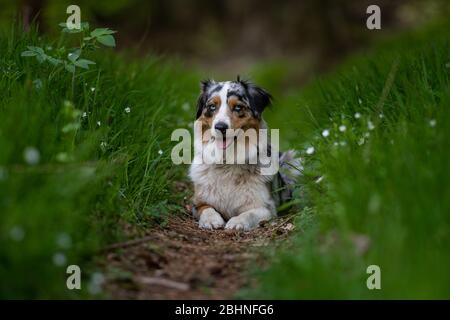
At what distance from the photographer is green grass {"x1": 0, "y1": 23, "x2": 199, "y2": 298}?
11.9ft

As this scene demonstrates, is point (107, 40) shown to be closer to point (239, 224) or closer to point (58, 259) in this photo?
point (239, 224)

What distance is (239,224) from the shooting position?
614 centimetres

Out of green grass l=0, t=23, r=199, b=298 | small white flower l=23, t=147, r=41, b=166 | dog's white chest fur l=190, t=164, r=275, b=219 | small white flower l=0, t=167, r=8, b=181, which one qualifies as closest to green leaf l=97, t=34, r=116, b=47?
green grass l=0, t=23, r=199, b=298

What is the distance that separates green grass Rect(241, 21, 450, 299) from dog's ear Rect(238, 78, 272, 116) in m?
1.02

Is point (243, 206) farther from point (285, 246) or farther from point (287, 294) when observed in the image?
point (287, 294)

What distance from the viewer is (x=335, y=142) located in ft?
16.9

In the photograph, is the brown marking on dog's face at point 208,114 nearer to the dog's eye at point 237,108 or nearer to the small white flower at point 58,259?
the dog's eye at point 237,108

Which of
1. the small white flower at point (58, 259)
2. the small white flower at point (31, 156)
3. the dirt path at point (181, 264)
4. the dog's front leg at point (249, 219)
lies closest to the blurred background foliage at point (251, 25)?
the dog's front leg at point (249, 219)

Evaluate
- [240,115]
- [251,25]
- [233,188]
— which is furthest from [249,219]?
[251,25]

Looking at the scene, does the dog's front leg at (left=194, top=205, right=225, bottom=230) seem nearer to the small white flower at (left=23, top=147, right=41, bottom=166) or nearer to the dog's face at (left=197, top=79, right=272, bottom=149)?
the dog's face at (left=197, top=79, right=272, bottom=149)

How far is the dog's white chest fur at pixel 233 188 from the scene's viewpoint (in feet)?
21.7

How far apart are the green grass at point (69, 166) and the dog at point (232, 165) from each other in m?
0.33

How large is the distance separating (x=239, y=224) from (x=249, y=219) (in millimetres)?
161

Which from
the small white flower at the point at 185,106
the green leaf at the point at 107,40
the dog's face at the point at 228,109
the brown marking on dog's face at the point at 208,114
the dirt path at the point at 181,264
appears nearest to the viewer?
the dirt path at the point at 181,264
